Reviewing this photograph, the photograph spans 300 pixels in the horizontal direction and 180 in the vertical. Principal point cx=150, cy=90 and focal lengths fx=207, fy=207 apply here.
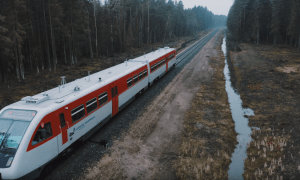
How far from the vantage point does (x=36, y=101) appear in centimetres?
909

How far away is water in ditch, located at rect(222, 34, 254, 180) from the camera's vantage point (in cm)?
1029

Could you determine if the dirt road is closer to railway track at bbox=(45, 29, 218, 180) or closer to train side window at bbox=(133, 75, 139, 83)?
railway track at bbox=(45, 29, 218, 180)

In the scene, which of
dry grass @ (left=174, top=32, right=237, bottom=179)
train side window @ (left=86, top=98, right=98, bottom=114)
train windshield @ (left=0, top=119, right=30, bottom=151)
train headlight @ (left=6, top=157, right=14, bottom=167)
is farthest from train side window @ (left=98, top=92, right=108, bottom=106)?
train headlight @ (left=6, top=157, right=14, bottom=167)

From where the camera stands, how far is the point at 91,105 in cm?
1171

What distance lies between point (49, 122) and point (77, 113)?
6.32 ft

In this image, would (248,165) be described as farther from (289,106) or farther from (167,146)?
(289,106)

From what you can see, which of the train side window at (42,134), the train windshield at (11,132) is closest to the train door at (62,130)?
the train side window at (42,134)

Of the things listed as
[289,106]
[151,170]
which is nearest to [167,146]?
[151,170]

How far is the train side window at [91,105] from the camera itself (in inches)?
A: 451

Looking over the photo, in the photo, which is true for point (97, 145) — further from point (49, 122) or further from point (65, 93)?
point (49, 122)

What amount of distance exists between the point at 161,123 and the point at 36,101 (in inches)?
326

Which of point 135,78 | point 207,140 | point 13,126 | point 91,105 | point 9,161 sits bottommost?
point 207,140

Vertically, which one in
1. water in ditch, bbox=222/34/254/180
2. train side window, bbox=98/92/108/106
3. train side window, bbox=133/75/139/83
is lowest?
water in ditch, bbox=222/34/254/180

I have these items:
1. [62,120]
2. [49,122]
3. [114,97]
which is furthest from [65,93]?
[114,97]
